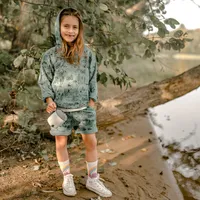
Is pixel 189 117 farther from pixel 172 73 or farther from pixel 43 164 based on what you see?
pixel 172 73

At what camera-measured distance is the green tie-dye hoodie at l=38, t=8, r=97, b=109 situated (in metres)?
2.44

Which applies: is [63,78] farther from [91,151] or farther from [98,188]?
[98,188]

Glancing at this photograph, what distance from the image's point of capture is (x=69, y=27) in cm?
241

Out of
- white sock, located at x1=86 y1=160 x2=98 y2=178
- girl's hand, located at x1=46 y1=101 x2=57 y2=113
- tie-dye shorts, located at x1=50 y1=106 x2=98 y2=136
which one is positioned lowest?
white sock, located at x1=86 y1=160 x2=98 y2=178

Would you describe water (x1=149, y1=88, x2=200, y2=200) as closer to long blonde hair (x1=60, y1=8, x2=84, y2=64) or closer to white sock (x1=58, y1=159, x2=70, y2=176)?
white sock (x1=58, y1=159, x2=70, y2=176)

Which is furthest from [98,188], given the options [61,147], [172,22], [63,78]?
[172,22]

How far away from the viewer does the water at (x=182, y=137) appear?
3.59m

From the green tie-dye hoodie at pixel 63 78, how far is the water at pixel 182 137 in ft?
5.58

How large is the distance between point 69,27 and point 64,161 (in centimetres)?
116

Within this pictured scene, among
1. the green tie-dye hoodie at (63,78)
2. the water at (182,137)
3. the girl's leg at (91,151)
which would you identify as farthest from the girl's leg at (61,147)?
the water at (182,137)

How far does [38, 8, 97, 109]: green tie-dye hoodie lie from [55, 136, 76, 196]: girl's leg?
346 millimetres

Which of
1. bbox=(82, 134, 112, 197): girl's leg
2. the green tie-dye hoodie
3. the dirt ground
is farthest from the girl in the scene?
the dirt ground

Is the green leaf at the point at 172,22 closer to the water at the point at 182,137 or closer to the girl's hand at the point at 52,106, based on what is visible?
the girl's hand at the point at 52,106

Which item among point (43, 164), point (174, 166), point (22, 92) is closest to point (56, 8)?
point (22, 92)
